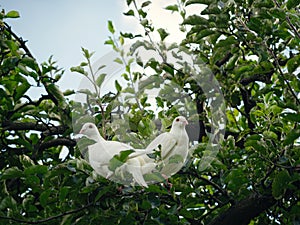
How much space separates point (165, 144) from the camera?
52.9 inches

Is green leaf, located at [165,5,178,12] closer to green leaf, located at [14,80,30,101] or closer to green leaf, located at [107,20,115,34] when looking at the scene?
green leaf, located at [107,20,115,34]

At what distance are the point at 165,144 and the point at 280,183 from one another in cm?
46

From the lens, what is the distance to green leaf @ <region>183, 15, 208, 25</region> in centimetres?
184

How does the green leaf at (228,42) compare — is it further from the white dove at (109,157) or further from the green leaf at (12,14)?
the green leaf at (12,14)

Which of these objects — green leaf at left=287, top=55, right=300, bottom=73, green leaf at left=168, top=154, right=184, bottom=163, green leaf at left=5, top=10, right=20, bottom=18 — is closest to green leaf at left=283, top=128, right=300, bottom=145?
green leaf at left=287, top=55, right=300, bottom=73

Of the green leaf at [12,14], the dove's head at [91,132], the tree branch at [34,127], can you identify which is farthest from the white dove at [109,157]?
the green leaf at [12,14]

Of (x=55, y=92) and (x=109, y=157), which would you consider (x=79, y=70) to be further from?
(x=55, y=92)

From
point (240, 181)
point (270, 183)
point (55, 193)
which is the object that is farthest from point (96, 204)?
point (270, 183)

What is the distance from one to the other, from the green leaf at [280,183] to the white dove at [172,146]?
38 centimetres

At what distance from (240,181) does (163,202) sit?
0.27 meters

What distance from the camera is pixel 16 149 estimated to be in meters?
2.41

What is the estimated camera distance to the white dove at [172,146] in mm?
1341

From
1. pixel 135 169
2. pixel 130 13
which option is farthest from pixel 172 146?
pixel 130 13

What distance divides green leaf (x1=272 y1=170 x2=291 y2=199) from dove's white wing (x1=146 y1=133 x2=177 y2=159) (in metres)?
0.43
